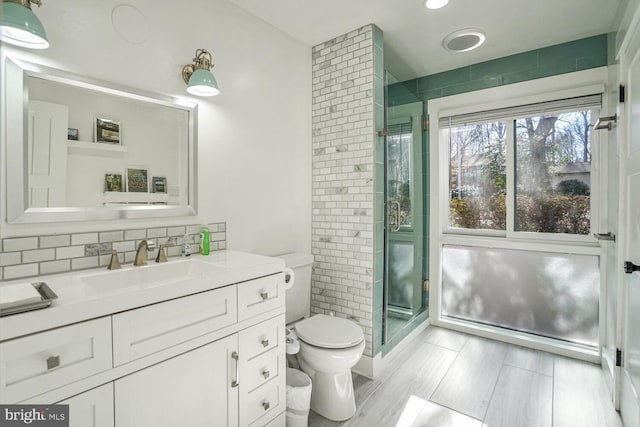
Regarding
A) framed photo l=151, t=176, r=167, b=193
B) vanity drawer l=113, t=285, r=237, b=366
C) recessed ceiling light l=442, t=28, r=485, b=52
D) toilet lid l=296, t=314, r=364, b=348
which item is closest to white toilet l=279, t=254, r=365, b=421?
A: toilet lid l=296, t=314, r=364, b=348

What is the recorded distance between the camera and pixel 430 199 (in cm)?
320

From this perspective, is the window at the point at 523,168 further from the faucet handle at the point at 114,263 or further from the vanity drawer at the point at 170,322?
the faucet handle at the point at 114,263

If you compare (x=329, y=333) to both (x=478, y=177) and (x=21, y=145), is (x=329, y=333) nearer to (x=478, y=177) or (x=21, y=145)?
(x=21, y=145)

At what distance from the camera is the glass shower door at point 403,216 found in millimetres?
2523

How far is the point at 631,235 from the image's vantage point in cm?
167

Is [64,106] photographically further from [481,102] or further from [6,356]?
[481,102]

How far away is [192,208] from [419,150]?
2232mm

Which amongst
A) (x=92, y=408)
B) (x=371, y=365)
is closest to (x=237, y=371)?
(x=92, y=408)

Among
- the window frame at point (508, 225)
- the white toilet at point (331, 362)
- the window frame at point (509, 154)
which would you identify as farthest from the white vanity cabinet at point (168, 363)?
the window frame at point (509, 154)

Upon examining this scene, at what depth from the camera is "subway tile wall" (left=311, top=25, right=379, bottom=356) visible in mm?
2299

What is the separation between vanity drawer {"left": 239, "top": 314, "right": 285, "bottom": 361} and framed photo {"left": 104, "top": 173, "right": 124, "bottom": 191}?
0.94m

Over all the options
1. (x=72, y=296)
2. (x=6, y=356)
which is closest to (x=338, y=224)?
(x=72, y=296)

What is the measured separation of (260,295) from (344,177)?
4.02ft

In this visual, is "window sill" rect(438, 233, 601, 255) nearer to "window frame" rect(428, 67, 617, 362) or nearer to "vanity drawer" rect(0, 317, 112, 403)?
"window frame" rect(428, 67, 617, 362)
